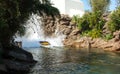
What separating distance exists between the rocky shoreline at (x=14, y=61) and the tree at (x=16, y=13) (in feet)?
3.58

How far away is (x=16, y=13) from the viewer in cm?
2284

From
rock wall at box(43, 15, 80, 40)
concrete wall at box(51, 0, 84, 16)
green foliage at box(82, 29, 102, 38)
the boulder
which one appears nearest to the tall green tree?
rock wall at box(43, 15, 80, 40)

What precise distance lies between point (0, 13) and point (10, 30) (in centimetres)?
410

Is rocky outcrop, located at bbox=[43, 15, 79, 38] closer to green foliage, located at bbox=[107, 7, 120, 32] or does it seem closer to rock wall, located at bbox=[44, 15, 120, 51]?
rock wall, located at bbox=[44, 15, 120, 51]

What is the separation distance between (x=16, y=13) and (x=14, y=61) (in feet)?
13.7

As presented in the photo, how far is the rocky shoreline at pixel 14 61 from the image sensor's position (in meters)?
22.4

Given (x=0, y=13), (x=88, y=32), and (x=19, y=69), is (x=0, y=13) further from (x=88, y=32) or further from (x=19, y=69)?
(x=88, y=32)

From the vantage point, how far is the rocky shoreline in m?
22.4

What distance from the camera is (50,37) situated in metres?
70.6

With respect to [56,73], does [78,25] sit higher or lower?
higher

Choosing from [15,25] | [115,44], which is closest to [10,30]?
[15,25]

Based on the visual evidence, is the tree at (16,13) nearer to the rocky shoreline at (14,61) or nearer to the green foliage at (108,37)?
the rocky shoreline at (14,61)

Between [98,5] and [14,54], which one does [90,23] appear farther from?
[14,54]

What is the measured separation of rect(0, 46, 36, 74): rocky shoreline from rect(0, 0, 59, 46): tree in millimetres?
1092
